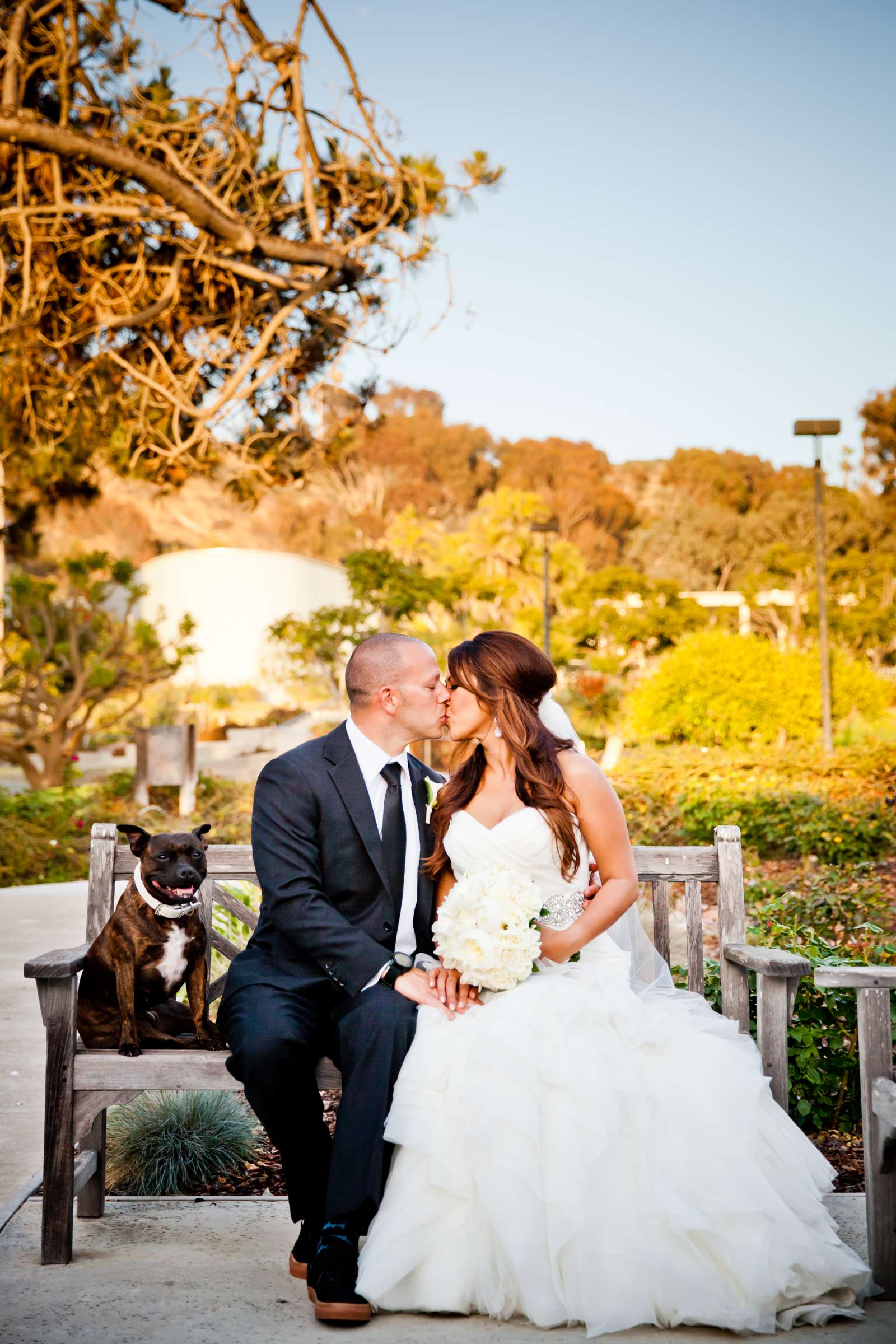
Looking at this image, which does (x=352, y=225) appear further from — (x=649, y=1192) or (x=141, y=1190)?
(x=649, y=1192)

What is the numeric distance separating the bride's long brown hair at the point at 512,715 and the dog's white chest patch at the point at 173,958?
2.30ft

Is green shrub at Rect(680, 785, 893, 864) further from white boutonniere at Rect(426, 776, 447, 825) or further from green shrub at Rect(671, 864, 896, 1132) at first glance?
white boutonniere at Rect(426, 776, 447, 825)

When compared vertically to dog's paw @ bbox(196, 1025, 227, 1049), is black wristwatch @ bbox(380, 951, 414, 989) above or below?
above

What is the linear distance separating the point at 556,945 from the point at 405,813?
0.57 m

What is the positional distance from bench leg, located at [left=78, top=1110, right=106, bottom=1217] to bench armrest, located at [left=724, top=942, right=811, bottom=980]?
70.4 inches

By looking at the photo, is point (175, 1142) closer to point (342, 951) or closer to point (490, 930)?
point (342, 951)

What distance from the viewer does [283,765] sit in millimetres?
3242

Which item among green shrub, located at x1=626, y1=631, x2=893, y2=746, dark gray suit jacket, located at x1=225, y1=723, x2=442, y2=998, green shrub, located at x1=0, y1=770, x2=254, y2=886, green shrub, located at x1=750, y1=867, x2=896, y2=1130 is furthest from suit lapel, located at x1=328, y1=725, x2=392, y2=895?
green shrub, located at x1=626, y1=631, x2=893, y2=746

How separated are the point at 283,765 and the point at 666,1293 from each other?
5.23 feet

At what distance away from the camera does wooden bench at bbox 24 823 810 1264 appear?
2.91 metres

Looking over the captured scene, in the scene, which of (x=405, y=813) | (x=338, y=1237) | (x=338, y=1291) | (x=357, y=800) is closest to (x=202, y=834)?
(x=357, y=800)

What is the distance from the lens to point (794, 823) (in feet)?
29.4

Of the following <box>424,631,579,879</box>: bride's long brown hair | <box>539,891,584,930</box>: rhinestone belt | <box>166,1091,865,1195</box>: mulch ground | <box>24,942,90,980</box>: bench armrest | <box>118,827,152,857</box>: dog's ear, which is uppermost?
<box>424,631,579,879</box>: bride's long brown hair

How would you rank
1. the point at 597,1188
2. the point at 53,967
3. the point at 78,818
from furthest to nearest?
1. the point at 78,818
2. the point at 53,967
3. the point at 597,1188
